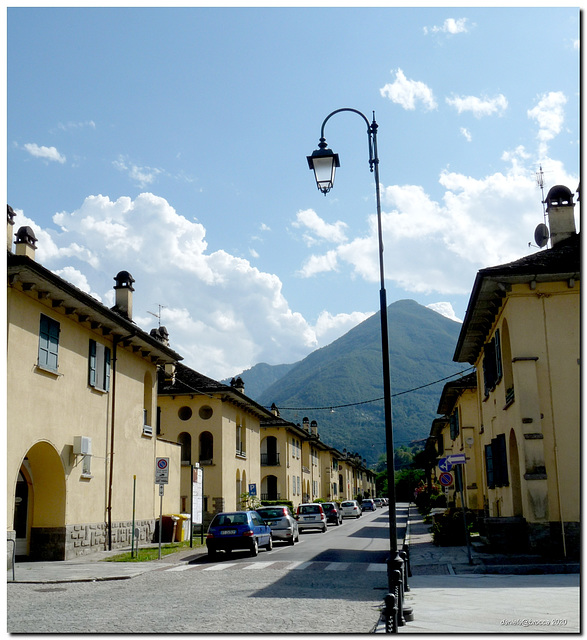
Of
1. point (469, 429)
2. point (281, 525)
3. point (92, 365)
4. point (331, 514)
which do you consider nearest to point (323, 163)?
point (92, 365)

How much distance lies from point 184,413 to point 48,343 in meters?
22.1

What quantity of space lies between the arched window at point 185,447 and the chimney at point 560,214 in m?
25.6

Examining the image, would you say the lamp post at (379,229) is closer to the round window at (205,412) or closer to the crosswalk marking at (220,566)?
the crosswalk marking at (220,566)

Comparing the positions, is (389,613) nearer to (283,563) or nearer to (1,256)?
(1,256)

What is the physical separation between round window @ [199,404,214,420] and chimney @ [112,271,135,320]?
12798 millimetres

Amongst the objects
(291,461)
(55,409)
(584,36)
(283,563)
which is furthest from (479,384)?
(291,461)

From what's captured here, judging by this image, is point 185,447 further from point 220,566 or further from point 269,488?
point 220,566

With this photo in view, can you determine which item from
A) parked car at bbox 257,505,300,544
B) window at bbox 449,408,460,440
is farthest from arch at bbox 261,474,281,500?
parked car at bbox 257,505,300,544

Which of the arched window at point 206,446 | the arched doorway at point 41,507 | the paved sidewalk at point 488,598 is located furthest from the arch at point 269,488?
the paved sidewalk at point 488,598

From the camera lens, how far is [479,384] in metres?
27.8

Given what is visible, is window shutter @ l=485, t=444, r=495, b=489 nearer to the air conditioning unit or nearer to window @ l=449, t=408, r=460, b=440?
the air conditioning unit

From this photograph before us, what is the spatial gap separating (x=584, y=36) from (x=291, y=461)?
175 ft

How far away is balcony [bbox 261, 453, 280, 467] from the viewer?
191ft

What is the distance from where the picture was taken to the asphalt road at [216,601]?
368 inches
